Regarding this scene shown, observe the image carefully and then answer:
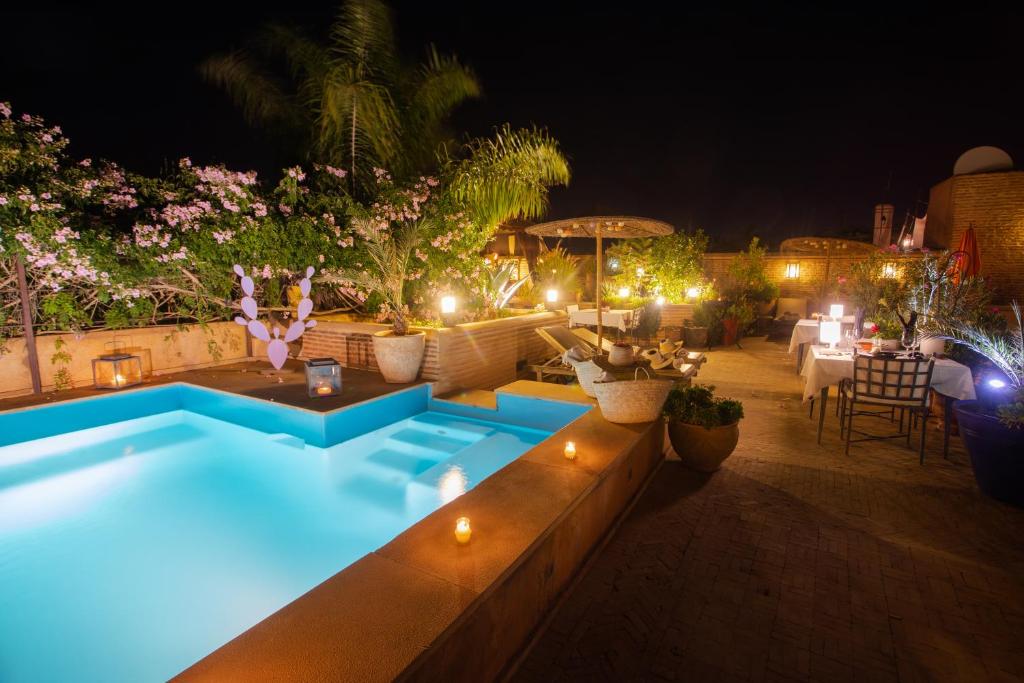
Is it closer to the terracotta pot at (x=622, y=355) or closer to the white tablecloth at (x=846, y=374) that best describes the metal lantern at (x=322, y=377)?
the terracotta pot at (x=622, y=355)

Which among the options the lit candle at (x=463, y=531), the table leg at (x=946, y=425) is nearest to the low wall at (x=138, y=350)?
the lit candle at (x=463, y=531)

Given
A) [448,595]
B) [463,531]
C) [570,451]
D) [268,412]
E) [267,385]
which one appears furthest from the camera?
[267,385]

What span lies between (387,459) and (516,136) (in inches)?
225

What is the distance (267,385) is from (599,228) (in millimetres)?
4879

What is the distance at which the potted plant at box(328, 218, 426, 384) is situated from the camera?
6.25 meters

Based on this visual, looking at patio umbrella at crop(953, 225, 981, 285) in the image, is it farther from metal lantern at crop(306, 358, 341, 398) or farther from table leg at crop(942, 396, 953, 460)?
metal lantern at crop(306, 358, 341, 398)

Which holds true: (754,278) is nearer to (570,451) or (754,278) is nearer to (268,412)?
(570,451)

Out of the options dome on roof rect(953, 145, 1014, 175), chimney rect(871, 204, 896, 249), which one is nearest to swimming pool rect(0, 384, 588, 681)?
dome on roof rect(953, 145, 1014, 175)

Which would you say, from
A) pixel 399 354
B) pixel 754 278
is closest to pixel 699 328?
pixel 754 278

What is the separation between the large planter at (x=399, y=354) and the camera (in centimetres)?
620

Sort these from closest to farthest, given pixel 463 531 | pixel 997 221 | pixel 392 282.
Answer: pixel 463 531 < pixel 392 282 < pixel 997 221

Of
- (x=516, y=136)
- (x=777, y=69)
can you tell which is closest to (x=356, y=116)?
(x=516, y=136)

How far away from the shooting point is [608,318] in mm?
10578

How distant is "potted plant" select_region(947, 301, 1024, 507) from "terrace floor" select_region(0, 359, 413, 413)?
5504 mm
